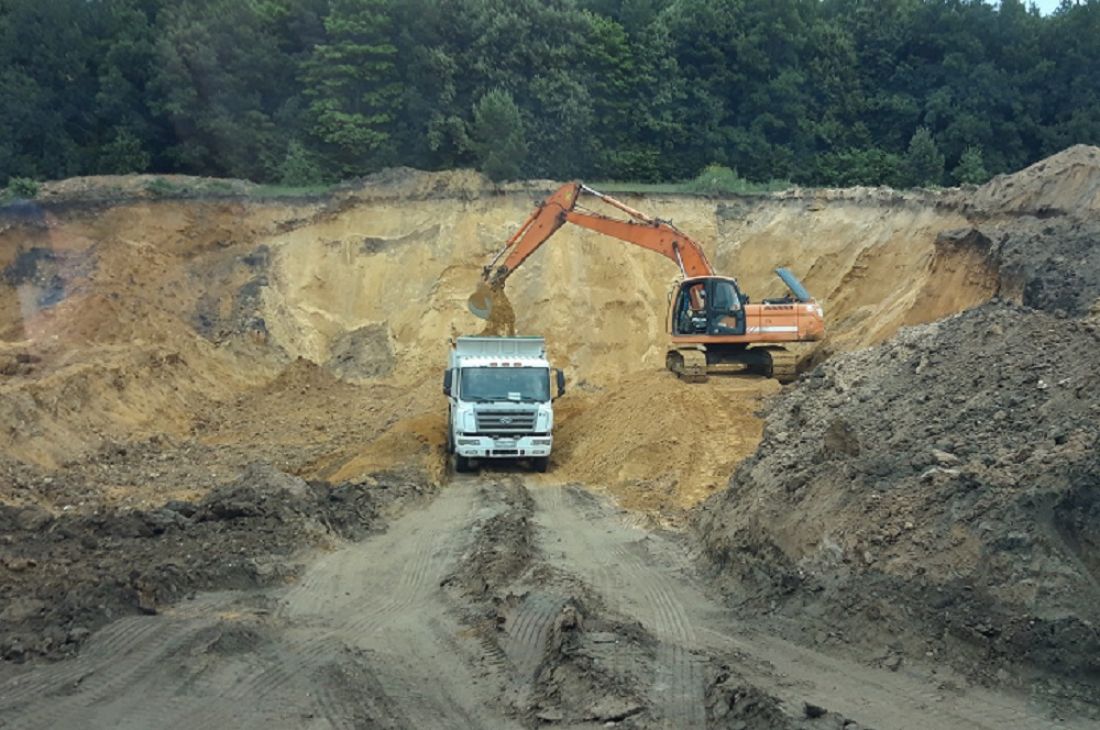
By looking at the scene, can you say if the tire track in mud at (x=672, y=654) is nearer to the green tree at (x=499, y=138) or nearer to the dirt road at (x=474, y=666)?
the dirt road at (x=474, y=666)

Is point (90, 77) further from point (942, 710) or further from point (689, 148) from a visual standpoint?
point (942, 710)

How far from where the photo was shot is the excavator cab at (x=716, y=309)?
26.5m

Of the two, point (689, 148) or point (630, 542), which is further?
point (689, 148)

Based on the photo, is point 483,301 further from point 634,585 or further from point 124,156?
point 124,156

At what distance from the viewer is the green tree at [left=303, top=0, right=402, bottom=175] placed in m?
41.2

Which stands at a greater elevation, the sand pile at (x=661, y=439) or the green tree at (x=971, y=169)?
the green tree at (x=971, y=169)

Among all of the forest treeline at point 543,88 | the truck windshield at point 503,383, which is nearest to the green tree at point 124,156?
the forest treeline at point 543,88

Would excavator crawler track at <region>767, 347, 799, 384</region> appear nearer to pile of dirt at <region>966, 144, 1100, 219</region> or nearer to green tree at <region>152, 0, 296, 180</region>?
pile of dirt at <region>966, 144, 1100, 219</region>

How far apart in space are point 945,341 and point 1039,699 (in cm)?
942

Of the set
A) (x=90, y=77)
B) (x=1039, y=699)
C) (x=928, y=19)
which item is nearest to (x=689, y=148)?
(x=928, y=19)

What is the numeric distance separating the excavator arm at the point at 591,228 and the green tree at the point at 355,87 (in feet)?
50.4

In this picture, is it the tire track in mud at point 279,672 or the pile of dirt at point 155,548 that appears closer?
the tire track in mud at point 279,672

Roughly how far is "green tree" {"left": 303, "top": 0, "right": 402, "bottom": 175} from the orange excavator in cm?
1548

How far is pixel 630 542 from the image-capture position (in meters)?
16.1
